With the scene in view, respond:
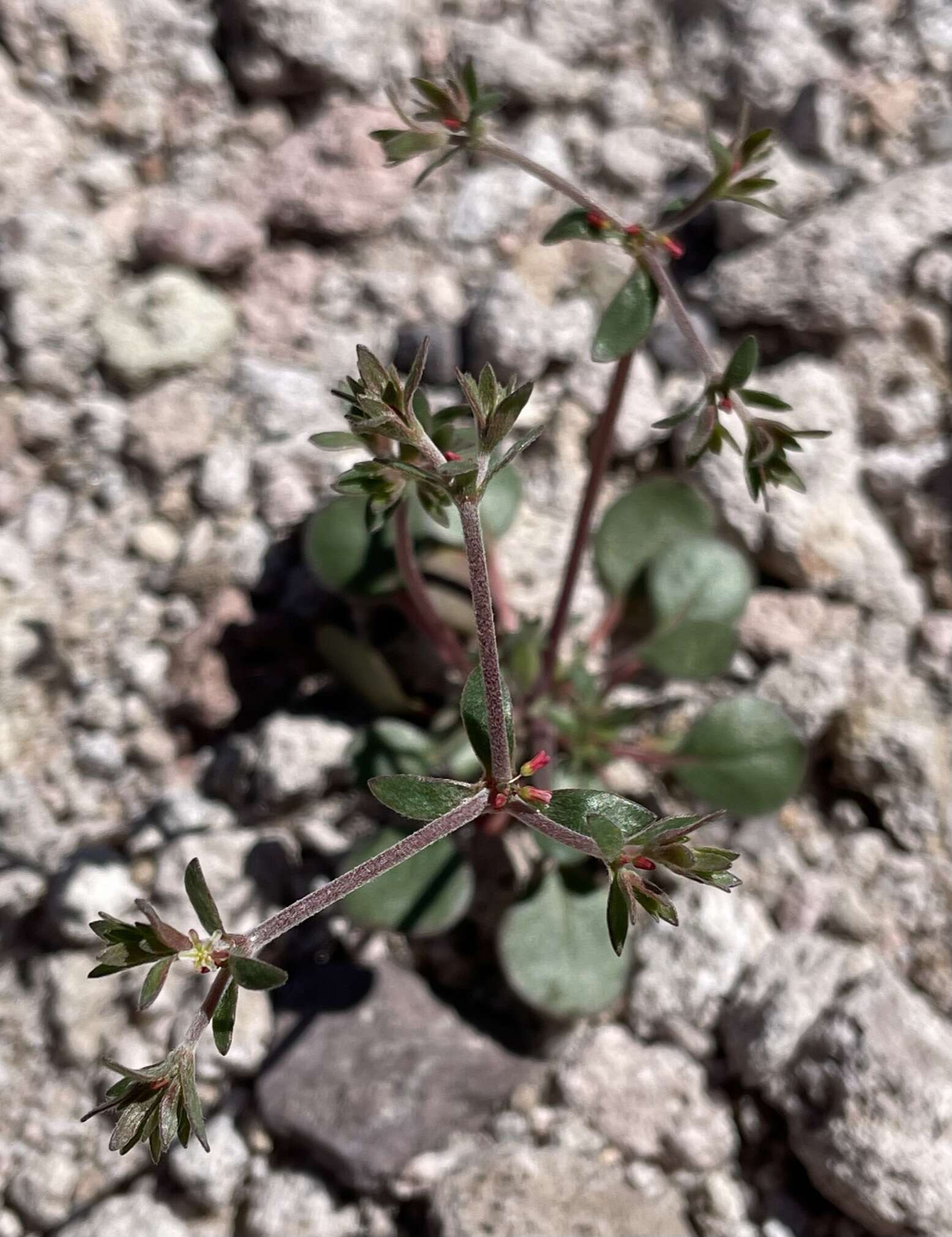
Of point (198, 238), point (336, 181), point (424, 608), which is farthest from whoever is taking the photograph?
point (336, 181)

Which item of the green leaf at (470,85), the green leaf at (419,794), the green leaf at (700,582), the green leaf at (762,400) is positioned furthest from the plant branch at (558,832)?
the green leaf at (700,582)

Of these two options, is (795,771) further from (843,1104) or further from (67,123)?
(67,123)

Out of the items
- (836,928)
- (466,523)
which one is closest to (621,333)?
(466,523)

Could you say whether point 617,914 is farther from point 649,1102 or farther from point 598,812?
point 649,1102

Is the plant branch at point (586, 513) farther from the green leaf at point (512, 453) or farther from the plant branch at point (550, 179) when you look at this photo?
the green leaf at point (512, 453)

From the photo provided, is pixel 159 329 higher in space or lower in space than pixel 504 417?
lower

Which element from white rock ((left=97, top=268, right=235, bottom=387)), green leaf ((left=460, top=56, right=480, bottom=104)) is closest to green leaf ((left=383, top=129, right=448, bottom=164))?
green leaf ((left=460, top=56, right=480, bottom=104))

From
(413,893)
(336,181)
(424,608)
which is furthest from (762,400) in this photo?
(336,181)
